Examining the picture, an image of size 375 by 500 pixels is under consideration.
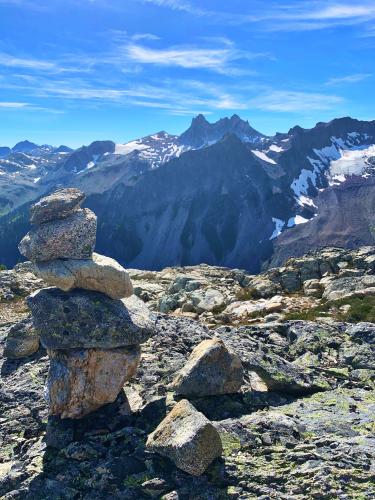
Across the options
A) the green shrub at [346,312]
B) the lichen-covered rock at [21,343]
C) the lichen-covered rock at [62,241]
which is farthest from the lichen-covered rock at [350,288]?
the lichen-covered rock at [62,241]

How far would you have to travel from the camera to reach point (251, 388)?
19.3 metres

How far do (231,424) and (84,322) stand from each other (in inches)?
291

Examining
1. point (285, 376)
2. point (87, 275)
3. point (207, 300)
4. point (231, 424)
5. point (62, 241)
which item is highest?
point (62, 241)

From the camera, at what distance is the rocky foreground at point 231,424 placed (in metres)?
14.0

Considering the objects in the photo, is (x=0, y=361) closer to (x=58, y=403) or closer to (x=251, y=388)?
(x=58, y=403)

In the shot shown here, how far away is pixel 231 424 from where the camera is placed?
16688 mm

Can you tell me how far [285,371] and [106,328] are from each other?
8690 mm

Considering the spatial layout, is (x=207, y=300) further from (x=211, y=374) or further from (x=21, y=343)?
(x=211, y=374)

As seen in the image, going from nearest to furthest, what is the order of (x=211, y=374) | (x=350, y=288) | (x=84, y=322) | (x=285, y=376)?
(x=211, y=374)
(x=84, y=322)
(x=285, y=376)
(x=350, y=288)

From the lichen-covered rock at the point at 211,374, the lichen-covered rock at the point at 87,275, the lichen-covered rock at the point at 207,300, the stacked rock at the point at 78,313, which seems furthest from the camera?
the lichen-covered rock at the point at 207,300

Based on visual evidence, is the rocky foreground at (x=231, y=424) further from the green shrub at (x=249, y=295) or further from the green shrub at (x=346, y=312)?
the green shrub at (x=249, y=295)

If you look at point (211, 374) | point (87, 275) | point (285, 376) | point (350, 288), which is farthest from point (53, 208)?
point (350, 288)

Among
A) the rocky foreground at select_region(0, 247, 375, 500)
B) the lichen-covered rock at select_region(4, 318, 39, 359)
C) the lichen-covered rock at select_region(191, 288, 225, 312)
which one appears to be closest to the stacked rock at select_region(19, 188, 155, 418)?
the rocky foreground at select_region(0, 247, 375, 500)

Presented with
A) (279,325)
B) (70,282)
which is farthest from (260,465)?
(279,325)
